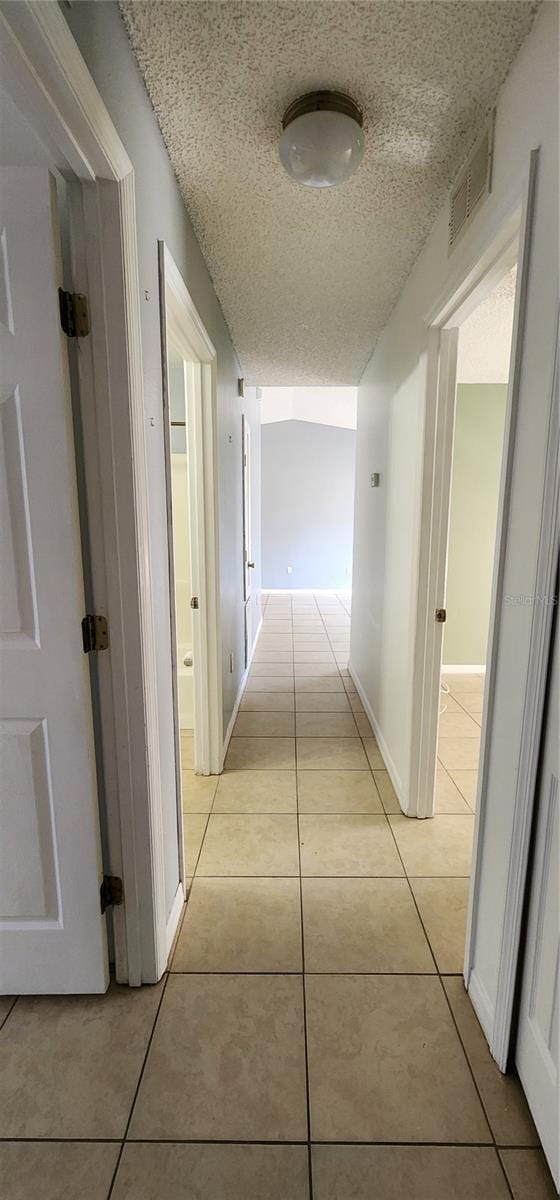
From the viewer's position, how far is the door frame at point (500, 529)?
1077 millimetres

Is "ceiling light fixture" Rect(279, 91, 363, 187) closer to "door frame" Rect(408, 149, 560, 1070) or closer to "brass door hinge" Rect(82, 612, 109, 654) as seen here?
"door frame" Rect(408, 149, 560, 1070)

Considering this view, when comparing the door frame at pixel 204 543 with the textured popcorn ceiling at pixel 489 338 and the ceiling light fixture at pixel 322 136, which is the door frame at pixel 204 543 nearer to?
the ceiling light fixture at pixel 322 136

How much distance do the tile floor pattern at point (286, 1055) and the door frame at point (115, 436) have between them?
0.69ft

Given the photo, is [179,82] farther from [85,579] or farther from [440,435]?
[440,435]

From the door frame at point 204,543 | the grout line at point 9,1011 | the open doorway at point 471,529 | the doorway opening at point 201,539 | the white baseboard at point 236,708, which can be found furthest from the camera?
the open doorway at point 471,529

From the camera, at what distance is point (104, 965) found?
4.75 ft

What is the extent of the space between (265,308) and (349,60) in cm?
154

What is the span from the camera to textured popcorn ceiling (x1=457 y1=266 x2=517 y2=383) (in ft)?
7.81

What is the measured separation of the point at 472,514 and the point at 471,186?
2.89 m

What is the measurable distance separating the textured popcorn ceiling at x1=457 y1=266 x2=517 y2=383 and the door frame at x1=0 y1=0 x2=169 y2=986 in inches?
59.4

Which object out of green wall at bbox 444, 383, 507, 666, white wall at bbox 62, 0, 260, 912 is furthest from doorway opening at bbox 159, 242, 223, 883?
green wall at bbox 444, 383, 507, 666

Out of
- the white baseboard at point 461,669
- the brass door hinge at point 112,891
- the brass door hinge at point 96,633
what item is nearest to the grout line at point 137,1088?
the brass door hinge at point 112,891

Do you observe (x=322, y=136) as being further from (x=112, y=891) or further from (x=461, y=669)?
(x=461, y=669)

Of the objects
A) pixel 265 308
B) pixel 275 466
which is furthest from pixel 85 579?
pixel 275 466
